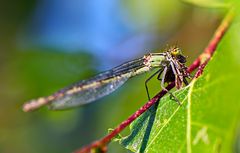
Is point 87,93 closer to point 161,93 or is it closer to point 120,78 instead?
point 120,78

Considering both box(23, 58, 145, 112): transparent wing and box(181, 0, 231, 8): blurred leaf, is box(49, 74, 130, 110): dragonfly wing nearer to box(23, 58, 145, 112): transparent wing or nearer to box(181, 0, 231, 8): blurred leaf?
box(23, 58, 145, 112): transparent wing

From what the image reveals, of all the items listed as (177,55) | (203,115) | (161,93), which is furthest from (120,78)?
(203,115)

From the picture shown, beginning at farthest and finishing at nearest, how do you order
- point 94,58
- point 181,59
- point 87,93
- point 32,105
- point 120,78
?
point 94,58 < point 120,78 < point 87,93 < point 181,59 < point 32,105

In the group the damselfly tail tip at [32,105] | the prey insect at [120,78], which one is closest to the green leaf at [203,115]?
the prey insect at [120,78]

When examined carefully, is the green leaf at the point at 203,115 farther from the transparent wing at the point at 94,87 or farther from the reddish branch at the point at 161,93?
the transparent wing at the point at 94,87

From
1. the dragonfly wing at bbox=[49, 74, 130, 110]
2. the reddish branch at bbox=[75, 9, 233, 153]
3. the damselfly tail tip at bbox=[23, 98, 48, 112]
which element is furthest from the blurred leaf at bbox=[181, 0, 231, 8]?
the damselfly tail tip at bbox=[23, 98, 48, 112]

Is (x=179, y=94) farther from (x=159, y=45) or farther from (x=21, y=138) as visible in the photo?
(x=21, y=138)
